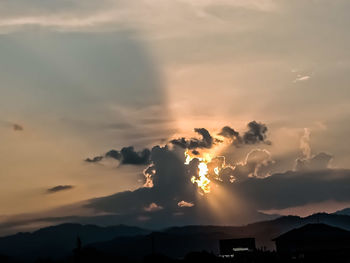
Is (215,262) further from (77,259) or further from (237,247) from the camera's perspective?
(237,247)

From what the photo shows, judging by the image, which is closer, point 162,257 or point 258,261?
point 258,261

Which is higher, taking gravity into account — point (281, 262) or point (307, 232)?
point (307, 232)

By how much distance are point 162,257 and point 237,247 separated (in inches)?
1348

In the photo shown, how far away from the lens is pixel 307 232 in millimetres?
102375

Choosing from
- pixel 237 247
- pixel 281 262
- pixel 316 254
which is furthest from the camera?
pixel 237 247

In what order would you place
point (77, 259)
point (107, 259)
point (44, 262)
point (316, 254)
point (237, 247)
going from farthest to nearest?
point (107, 259)
point (237, 247)
point (44, 262)
point (316, 254)
point (77, 259)

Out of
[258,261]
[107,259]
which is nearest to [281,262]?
[258,261]

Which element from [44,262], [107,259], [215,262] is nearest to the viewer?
[215,262]

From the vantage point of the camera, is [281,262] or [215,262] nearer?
[281,262]

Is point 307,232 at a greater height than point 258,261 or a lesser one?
greater

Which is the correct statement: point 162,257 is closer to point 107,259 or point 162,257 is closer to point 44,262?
point 44,262

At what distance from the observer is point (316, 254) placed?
86438 mm

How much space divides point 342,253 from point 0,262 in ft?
268

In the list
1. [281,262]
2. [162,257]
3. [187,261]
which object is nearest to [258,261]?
[281,262]
